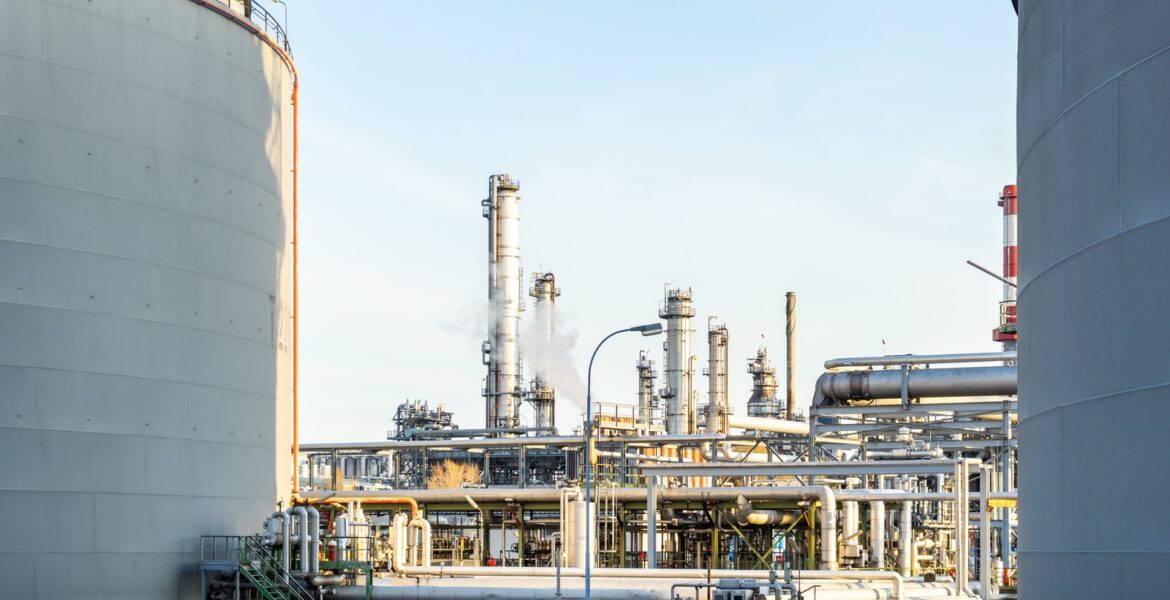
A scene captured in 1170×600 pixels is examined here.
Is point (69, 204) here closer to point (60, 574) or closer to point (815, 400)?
point (60, 574)

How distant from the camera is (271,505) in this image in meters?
30.7

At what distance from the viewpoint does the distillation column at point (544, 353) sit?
82.8 m

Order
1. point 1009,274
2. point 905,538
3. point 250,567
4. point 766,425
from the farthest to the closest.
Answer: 1. point 766,425
2. point 1009,274
3. point 905,538
4. point 250,567

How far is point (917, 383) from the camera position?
4400 centimetres

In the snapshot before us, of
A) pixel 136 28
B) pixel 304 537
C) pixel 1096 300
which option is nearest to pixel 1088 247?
pixel 1096 300

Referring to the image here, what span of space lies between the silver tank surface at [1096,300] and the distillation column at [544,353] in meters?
64.6

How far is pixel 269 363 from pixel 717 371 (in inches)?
2485

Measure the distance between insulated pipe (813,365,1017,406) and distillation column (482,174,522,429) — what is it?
97.9ft

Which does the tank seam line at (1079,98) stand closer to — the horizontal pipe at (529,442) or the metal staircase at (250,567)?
the metal staircase at (250,567)

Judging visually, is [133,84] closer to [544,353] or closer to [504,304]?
[504,304]

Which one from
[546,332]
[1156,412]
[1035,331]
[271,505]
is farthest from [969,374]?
[546,332]

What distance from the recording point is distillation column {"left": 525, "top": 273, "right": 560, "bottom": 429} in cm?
8281

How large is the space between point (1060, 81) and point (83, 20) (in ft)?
57.2

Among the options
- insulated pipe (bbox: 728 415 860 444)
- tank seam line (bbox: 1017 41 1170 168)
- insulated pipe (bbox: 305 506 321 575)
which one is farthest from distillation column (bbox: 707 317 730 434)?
tank seam line (bbox: 1017 41 1170 168)
